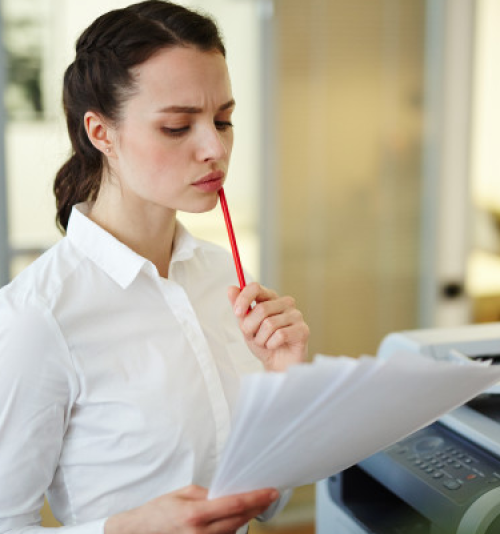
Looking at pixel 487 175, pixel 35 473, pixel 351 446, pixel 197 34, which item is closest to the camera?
pixel 351 446

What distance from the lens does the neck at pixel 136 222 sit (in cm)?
119

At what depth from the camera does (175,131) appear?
3.62 feet

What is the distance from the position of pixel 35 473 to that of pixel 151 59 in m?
0.59

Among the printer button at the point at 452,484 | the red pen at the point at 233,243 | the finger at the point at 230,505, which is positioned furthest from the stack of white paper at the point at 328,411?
the red pen at the point at 233,243

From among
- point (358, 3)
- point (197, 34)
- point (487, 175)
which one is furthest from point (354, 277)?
point (197, 34)

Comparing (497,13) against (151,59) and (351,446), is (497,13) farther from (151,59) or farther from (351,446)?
(351,446)

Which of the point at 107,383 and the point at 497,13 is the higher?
the point at 497,13

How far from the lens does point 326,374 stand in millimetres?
766

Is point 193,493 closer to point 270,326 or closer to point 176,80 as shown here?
point 270,326

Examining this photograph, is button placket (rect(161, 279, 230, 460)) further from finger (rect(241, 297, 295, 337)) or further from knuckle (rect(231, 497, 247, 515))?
knuckle (rect(231, 497, 247, 515))

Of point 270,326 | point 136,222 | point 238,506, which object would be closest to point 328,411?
point 238,506

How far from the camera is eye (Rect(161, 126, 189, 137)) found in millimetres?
1099

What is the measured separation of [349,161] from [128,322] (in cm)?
188

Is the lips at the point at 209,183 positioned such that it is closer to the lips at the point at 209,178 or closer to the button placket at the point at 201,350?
the lips at the point at 209,178
